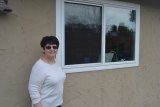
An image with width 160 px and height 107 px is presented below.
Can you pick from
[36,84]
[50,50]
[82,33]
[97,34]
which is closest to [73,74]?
[82,33]

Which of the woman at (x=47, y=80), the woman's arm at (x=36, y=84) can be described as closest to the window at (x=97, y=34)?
the woman at (x=47, y=80)

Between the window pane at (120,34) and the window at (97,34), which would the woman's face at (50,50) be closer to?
the window at (97,34)

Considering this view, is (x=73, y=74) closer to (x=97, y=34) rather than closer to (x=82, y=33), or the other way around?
(x=82, y=33)

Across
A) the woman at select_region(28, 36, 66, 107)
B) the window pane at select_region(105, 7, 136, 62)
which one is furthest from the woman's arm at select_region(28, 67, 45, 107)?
the window pane at select_region(105, 7, 136, 62)

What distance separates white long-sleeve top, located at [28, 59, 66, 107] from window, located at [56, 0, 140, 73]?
0.74 metres

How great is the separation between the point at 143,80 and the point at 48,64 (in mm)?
2982

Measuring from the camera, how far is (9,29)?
3781mm

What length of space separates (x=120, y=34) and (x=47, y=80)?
2.40m

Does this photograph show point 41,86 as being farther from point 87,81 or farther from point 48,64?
point 87,81

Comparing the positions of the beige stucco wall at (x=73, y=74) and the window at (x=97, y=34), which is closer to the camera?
the beige stucco wall at (x=73, y=74)

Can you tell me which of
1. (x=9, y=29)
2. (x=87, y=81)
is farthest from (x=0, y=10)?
(x=87, y=81)

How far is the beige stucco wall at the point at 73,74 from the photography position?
3807 mm

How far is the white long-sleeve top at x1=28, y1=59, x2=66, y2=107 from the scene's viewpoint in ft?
11.6

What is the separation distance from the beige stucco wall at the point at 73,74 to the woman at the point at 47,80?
359mm
